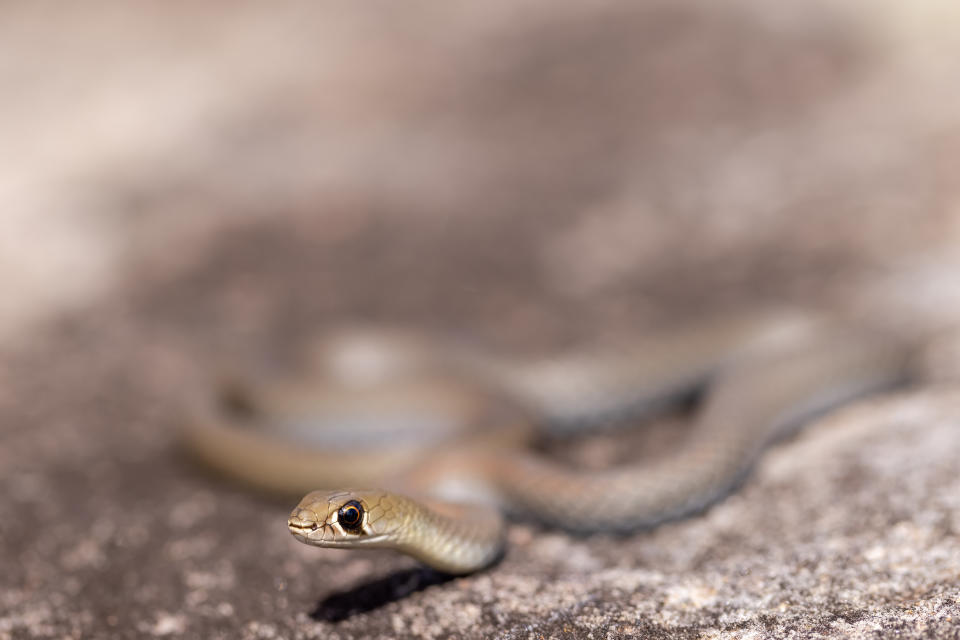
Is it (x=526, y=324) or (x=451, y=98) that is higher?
(x=451, y=98)

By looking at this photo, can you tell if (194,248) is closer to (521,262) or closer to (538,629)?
(521,262)

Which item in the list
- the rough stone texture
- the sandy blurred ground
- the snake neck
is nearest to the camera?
the snake neck

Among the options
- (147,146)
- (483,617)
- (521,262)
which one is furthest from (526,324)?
(147,146)

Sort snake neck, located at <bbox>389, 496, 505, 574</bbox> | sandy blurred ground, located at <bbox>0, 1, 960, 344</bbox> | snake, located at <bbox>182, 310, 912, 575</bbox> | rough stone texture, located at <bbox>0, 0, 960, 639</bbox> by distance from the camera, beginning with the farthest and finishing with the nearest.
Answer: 1. sandy blurred ground, located at <bbox>0, 1, 960, 344</bbox>
2. snake, located at <bbox>182, 310, 912, 575</bbox>
3. rough stone texture, located at <bbox>0, 0, 960, 639</bbox>
4. snake neck, located at <bbox>389, 496, 505, 574</bbox>

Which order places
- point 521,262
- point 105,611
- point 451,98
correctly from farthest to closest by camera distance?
1. point 451,98
2. point 521,262
3. point 105,611

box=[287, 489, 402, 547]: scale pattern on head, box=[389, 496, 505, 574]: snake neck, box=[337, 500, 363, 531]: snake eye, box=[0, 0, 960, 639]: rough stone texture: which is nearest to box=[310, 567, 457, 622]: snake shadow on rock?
box=[0, 0, 960, 639]: rough stone texture

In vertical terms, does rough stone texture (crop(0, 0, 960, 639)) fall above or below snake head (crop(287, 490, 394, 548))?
above

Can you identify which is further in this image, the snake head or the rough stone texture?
the rough stone texture

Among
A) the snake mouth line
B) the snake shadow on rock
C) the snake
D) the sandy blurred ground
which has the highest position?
the sandy blurred ground

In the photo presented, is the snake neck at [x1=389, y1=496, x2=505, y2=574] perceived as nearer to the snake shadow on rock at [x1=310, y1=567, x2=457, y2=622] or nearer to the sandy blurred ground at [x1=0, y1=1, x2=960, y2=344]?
the snake shadow on rock at [x1=310, y1=567, x2=457, y2=622]
